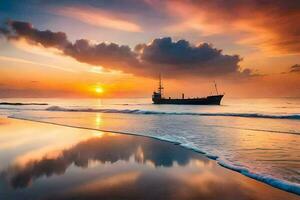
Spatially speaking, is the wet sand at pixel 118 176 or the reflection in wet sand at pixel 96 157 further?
the reflection in wet sand at pixel 96 157

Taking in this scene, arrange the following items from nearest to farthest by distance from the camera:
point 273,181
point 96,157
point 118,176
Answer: point 273,181, point 118,176, point 96,157

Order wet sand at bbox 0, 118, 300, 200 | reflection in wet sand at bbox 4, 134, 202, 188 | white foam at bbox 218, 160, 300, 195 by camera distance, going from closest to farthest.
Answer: wet sand at bbox 0, 118, 300, 200
white foam at bbox 218, 160, 300, 195
reflection in wet sand at bbox 4, 134, 202, 188

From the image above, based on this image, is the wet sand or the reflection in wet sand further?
the reflection in wet sand

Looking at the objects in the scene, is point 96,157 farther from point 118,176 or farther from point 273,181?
point 273,181

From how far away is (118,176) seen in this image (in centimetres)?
729

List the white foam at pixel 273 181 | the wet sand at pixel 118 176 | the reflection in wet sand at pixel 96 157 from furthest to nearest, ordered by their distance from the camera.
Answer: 1. the reflection in wet sand at pixel 96 157
2. the white foam at pixel 273 181
3. the wet sand at pixel 118 176

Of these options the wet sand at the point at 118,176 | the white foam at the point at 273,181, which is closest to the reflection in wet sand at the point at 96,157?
the wet sand at the point at 118,176

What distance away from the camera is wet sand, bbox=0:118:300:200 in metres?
5.88

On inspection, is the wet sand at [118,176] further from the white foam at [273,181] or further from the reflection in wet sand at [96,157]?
the white foam at [273,181]

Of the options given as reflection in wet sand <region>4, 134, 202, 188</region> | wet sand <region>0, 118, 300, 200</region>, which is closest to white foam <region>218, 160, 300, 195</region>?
wet sand <region>0, 118, 300, 200</region>

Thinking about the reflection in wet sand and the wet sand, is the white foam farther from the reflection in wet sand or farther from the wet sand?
the reflection in wet sand

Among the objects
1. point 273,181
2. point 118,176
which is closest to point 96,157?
point 118,176

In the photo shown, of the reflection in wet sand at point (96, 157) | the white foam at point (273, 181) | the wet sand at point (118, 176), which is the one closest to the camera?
the wet sand at point (118, 176)

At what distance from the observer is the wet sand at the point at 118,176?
5.88 meters
